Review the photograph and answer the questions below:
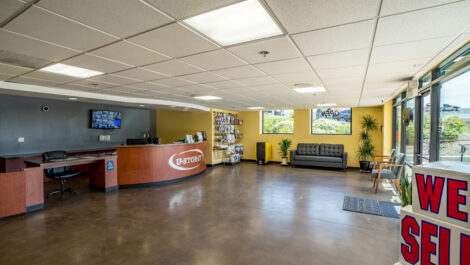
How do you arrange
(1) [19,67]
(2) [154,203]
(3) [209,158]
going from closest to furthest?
(1) [19,67], (2) [154,203], (3) [209,158]

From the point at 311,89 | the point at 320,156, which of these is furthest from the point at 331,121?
the point at 311,89

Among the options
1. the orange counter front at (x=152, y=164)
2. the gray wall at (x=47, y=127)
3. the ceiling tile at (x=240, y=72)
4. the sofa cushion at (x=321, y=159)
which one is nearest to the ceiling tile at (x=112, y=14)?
the ceiling tile at (x=240, y=72)

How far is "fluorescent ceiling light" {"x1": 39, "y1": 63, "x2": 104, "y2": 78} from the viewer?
3.36 meters

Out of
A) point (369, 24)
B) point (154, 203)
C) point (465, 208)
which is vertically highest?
point (369, 24)

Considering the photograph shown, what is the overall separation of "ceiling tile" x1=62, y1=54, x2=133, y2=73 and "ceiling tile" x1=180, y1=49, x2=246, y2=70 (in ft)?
3.48

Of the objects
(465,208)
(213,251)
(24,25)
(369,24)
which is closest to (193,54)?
(24,25)

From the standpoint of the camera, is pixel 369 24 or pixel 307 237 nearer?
pixel 369 24

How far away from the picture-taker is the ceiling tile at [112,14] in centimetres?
163

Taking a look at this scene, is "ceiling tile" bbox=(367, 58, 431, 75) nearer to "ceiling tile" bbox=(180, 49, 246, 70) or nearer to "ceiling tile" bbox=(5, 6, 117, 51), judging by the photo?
"ceiling tile" bbox=(180, 49, 246, 70)

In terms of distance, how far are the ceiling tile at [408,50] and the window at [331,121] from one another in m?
6.71

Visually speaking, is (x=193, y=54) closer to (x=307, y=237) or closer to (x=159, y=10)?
(x=159, y=10)

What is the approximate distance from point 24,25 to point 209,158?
25.2ft

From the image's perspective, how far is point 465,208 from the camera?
1.27 metres

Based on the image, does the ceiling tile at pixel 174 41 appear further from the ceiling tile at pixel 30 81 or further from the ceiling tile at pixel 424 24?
the ceiling tile at pixel 30 81
